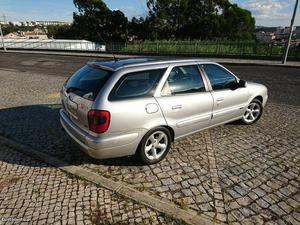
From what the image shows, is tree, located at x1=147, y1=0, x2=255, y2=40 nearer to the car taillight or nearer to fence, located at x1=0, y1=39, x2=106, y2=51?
fence, located at x1=0, y1=39, x2=106, y2=51

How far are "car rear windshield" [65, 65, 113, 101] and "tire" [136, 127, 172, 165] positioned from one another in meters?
0.97

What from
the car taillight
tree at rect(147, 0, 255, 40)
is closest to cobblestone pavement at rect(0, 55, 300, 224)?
the car taillight

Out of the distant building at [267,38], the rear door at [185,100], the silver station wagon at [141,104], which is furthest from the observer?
the distant building at [267,38]

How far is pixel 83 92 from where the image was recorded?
3629 mm

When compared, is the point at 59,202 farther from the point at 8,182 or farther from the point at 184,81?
the point at 184,81

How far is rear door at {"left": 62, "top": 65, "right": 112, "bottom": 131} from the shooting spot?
345 centimetres

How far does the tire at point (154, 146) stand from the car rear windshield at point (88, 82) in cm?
97

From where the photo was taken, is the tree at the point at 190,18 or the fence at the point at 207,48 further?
the tree at the point at 190,18

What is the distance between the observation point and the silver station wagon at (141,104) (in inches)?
133

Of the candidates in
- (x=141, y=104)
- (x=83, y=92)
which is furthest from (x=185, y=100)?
(x=83, y=92)

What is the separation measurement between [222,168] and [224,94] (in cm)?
144

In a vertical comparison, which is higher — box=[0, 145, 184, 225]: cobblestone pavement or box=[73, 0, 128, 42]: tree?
box=[73, 0, 128, 42]: tree

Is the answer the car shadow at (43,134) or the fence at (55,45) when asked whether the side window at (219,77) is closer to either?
the car shadow at (43,134)

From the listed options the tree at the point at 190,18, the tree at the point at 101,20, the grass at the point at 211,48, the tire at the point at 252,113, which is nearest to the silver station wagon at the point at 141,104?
the tire at the point at 252,113
